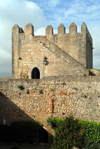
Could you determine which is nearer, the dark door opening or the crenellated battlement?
the dark door opening

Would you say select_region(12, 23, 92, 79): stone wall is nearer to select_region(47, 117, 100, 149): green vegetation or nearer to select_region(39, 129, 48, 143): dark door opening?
select_region(39, 129, 48, 143): dark door opening

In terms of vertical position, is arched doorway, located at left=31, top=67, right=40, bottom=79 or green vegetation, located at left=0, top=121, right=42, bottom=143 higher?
arched doorway, located at left=31, top=67, right=40, bottom=79

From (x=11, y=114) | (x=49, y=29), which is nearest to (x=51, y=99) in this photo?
(x=11, y=114)

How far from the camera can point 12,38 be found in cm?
2242

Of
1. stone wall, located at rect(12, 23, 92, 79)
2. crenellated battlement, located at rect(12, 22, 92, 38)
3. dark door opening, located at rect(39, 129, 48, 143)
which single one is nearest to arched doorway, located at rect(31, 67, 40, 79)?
stone wall, located at rect(12, 23, 92, 79)

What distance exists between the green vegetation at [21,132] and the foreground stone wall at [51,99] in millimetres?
589

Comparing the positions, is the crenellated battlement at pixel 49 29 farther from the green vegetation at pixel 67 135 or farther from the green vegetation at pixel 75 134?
the green vegetation at pixel 67 135

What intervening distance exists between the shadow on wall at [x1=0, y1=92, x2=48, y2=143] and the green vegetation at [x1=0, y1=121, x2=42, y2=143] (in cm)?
57

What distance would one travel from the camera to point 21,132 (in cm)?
1716

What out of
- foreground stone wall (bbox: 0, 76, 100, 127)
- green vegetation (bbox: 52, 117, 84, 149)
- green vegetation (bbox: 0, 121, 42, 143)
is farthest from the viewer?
green vegetation (bbox: 0, 121, 42, 143)

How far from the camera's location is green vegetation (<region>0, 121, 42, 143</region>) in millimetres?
17000

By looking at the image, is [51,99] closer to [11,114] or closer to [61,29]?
[11,114]

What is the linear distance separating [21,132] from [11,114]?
1787mm

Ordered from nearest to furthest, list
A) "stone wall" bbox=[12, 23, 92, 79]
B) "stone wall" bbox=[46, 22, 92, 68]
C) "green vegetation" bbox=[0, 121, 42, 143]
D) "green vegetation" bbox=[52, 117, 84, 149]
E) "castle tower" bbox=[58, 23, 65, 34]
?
"green vegetation" bbox=[52, 117, 84, 149], "green vegetation" bbox=[0, 121, 42, 143], "stone wall" bbox=[12, 23, 92, 79], "stone wall" bbox=[46, 22, 92, 68], "castle tower" bbox=[58, 23, 65, 34]
